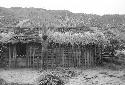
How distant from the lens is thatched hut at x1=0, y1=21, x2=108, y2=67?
18547 mm

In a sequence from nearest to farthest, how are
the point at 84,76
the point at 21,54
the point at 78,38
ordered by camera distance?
the point at 84,76 < the point at 78,38 < the point at 21,54

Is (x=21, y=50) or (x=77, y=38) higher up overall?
(x=77, y=38)

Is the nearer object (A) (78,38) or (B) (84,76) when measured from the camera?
(B) (84,76)

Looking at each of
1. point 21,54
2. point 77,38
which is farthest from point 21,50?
point 77,38

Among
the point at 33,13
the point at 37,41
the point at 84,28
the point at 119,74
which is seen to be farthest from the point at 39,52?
the point at 33,13

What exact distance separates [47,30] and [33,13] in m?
16.6

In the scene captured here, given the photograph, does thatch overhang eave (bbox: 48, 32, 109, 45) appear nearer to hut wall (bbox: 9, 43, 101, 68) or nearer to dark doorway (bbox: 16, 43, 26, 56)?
hut wall (bbox: 9, 43, 101, 68)

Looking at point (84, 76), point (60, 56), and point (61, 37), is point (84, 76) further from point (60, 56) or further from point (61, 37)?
point (61, 37)

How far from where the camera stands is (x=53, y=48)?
1902 centimetres

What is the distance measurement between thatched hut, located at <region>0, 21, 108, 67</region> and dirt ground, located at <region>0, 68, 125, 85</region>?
3.49 ft

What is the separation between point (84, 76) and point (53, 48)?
12.5 ft

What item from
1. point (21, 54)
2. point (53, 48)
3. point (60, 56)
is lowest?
point (60, 56)

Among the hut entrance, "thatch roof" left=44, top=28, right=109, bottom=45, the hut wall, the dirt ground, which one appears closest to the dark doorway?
the hut entrance

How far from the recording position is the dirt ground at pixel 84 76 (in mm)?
15140
